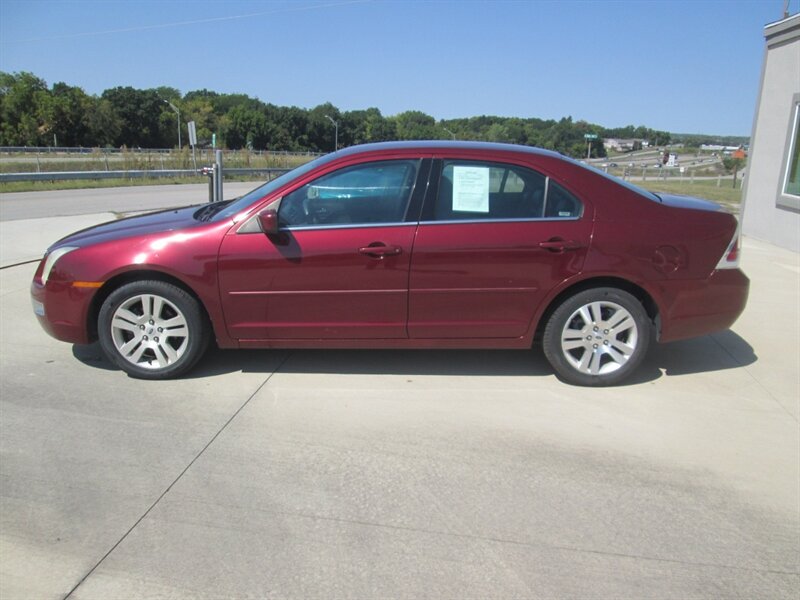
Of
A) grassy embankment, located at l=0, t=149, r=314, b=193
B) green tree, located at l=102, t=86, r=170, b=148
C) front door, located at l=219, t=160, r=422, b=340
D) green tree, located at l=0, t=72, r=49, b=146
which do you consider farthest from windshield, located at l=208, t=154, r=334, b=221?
green tree, located at l=102, t=86, r=170, b=148

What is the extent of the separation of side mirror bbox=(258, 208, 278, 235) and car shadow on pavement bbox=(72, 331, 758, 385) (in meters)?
1.13

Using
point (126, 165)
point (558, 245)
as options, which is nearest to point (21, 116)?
point (126, 165)

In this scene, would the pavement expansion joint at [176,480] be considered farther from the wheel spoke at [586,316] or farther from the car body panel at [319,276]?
the wheel spoke at [586,316]

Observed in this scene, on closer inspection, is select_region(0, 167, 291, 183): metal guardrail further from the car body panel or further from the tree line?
the car body panel

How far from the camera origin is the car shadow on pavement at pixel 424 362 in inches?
189

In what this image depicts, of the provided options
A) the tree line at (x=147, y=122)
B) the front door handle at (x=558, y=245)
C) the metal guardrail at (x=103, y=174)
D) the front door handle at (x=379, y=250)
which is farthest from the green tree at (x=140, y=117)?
the front door handle at (x=558, y=245)

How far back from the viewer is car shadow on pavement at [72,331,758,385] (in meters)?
4.81

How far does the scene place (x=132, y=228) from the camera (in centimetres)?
458

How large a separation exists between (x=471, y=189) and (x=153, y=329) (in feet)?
7.85

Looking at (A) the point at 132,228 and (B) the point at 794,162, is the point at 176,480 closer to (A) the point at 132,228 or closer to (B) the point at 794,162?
(A) the point at 132,228

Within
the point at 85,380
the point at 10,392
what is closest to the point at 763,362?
the point at 85,380

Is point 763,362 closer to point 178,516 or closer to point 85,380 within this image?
point 178,516

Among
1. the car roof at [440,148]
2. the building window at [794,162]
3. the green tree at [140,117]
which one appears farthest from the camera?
the green tree at [140,117]

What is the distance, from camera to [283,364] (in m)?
4.92
